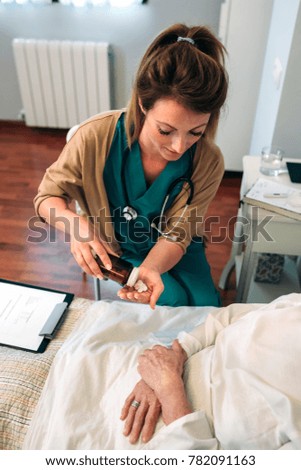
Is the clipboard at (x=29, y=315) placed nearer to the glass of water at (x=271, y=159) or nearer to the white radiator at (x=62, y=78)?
the glass of water at (x=271, y=159)

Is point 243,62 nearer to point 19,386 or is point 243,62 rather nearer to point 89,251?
point 89,251

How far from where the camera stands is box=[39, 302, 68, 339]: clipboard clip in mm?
1146

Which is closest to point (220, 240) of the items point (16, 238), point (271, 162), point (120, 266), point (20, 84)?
point (271, 162)

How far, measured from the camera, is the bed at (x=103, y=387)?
0.85m

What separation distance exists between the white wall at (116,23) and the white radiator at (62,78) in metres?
0.12

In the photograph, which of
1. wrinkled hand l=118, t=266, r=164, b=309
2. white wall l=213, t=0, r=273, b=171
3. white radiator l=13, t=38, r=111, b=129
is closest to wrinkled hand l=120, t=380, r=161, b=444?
wrinkled hand l=118, t=266, r=164, b=309

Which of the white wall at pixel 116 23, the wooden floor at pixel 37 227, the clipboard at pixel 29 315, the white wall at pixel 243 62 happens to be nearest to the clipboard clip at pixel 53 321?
the clipboard at pixel 29 315

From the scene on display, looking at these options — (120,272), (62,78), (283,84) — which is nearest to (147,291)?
(120,272)

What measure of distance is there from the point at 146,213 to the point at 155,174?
136 millimetres

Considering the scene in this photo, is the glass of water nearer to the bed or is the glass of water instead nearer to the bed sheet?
the bed

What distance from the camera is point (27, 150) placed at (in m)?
3.12

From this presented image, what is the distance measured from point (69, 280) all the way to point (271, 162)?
1.12 metres

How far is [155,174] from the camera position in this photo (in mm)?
1344
